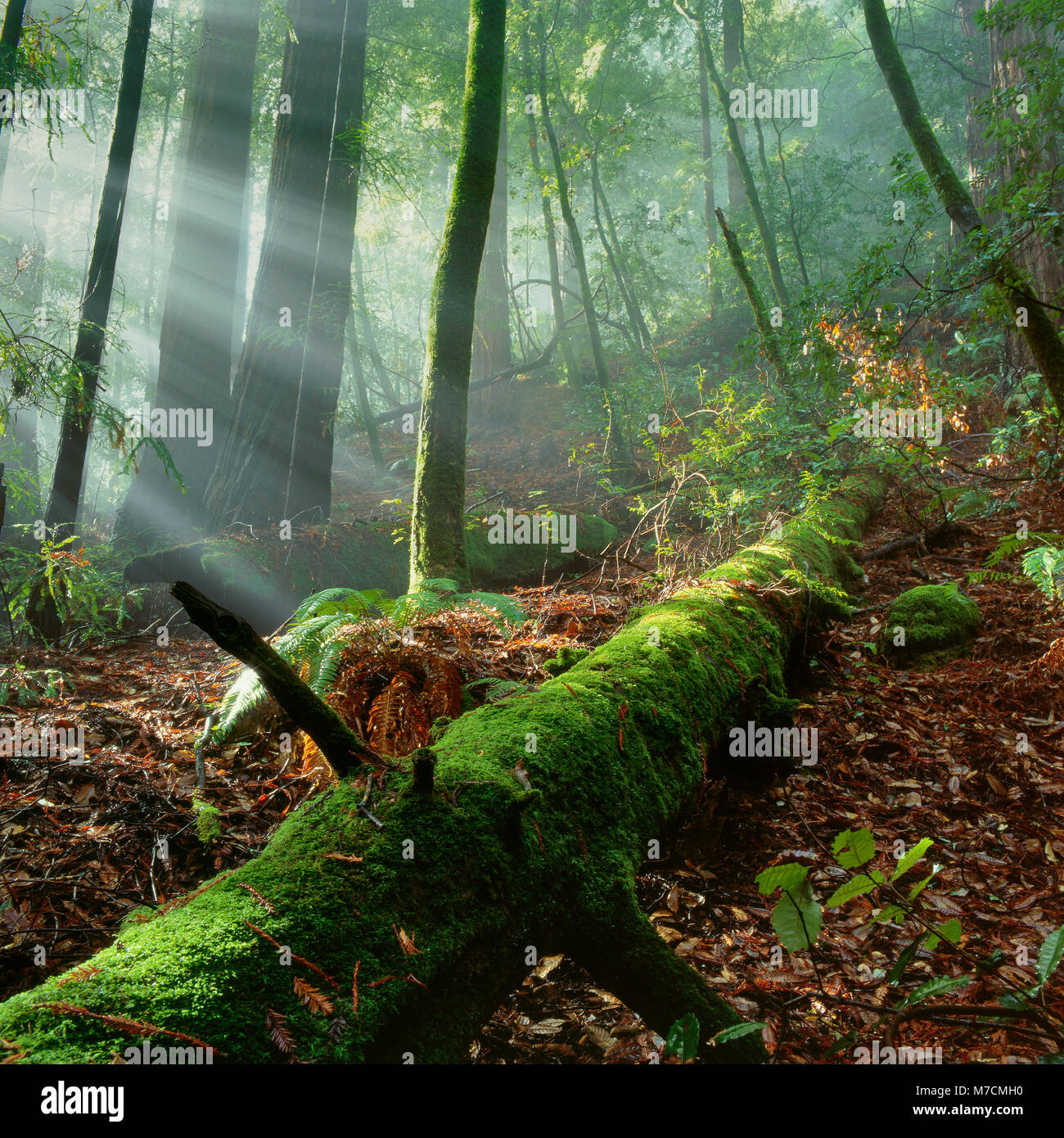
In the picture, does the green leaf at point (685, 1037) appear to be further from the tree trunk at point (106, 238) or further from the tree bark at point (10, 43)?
the tree bark at point (10, 43)

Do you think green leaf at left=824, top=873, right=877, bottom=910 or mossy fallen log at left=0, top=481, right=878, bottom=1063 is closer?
mossy fallen log at left=0, top=481, right=878, bottom=1063

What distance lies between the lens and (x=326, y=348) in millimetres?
8898

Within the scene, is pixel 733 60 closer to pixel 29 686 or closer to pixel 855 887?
pixel 29 686

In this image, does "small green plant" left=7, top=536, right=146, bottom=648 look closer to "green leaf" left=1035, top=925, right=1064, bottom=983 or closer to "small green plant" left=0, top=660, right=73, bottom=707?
"small green plant" left=0, top=660, right=73, bottom=707

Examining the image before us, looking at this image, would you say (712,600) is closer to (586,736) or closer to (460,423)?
(586,736)

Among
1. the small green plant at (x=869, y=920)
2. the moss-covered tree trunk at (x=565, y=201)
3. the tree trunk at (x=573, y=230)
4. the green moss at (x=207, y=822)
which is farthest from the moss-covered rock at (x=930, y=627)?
the moss-covered tree trunk at (x=565, y=201)

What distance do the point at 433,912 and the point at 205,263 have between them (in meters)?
13.5

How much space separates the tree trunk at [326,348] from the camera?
8875mm

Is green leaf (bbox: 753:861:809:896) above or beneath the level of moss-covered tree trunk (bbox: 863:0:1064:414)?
beneath

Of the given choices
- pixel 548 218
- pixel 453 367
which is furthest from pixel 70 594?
pixel 548 218

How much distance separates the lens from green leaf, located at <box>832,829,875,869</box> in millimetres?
1664

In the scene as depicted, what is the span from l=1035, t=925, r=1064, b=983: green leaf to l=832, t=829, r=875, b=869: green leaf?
0.39 metres

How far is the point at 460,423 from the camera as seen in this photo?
5555mm

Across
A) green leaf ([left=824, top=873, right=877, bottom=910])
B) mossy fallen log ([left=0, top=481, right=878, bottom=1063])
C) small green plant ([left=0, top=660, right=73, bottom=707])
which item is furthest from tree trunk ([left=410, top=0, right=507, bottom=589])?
green leaf ([left=824, top=873, right=877, bottom=910])
